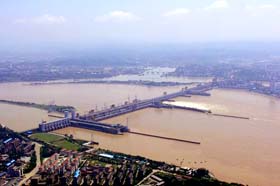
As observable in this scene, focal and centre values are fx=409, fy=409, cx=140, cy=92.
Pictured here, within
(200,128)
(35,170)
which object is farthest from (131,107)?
(35,170)

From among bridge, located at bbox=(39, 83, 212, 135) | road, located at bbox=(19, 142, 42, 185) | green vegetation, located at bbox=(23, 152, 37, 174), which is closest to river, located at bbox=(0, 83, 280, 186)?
bridge, located at bbox=(39, 83, 212, 135)

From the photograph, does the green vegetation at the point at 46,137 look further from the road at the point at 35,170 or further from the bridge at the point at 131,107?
the bridge at the point at 131,107

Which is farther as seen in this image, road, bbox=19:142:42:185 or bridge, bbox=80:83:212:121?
bridge, bbox=80:83:212:121

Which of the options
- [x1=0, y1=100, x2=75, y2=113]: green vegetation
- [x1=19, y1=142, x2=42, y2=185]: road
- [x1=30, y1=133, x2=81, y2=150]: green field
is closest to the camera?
[x1=19, y1=142, x2=42, y2=185]: road

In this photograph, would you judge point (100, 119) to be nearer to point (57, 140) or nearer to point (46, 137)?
point (46, 137)

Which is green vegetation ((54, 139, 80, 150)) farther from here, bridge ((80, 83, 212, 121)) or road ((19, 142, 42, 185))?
bridge ((80, 83, 212, 121))

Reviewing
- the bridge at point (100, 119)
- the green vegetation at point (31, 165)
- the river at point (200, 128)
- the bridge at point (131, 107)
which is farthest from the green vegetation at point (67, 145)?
the bridge at point (131, 107)
